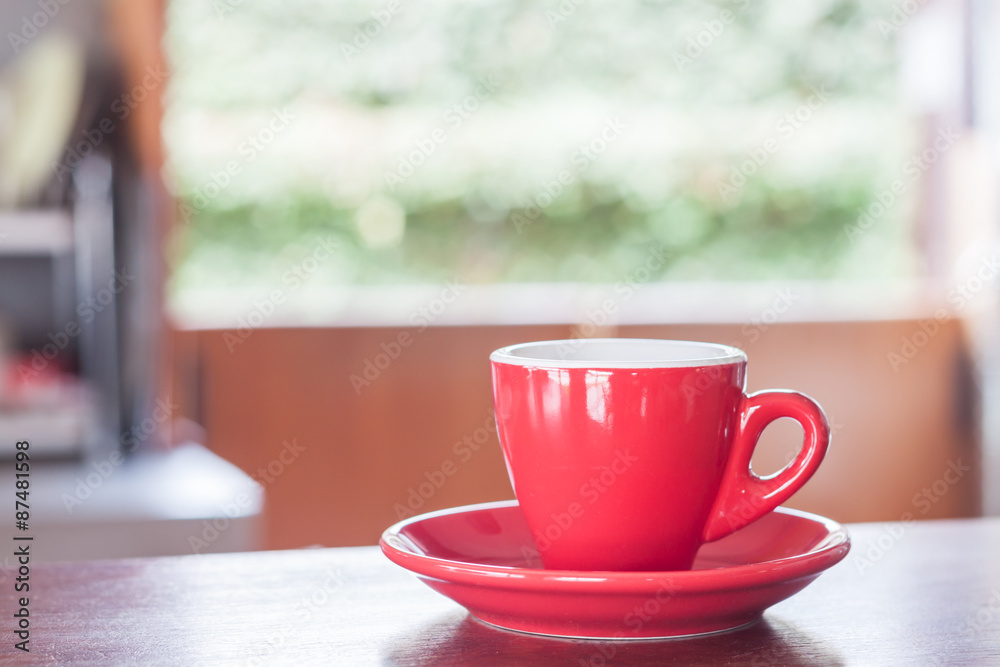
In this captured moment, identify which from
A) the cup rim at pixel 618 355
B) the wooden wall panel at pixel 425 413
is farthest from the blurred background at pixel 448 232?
the cup rim at pixel 618 355

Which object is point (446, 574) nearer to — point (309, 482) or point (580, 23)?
point (309, 482)

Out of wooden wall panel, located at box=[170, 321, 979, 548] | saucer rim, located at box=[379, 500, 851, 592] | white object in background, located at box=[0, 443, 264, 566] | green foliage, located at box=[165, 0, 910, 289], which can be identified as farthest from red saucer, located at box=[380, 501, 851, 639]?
green foliage, located at box=[165, 0, 910, 289]

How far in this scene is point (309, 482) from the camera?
2590 mm

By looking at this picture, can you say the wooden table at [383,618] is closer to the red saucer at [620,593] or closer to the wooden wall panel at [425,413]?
the red saucer at [620,593]

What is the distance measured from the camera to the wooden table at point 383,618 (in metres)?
0.42

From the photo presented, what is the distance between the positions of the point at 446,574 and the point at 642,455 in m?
0.10

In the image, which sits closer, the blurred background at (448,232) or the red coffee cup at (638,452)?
the red coffee cup at (638,452)

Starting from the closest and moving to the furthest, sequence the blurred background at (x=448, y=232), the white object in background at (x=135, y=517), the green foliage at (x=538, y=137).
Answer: the white object in background at (x=135, y=517)
the blurred background at (x=448, y=232)
the green foliage at (x=538, y=137)

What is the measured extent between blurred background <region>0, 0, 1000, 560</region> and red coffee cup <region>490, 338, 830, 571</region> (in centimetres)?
135

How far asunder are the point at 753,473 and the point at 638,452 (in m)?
0.06

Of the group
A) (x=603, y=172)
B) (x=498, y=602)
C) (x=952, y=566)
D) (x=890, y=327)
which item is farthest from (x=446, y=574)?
(x=603, y=172)

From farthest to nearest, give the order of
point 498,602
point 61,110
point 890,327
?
1. point 890,327
2. point 61,110
3. point 498,602

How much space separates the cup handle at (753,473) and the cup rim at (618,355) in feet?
0.09

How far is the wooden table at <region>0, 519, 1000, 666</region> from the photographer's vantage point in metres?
0.42
